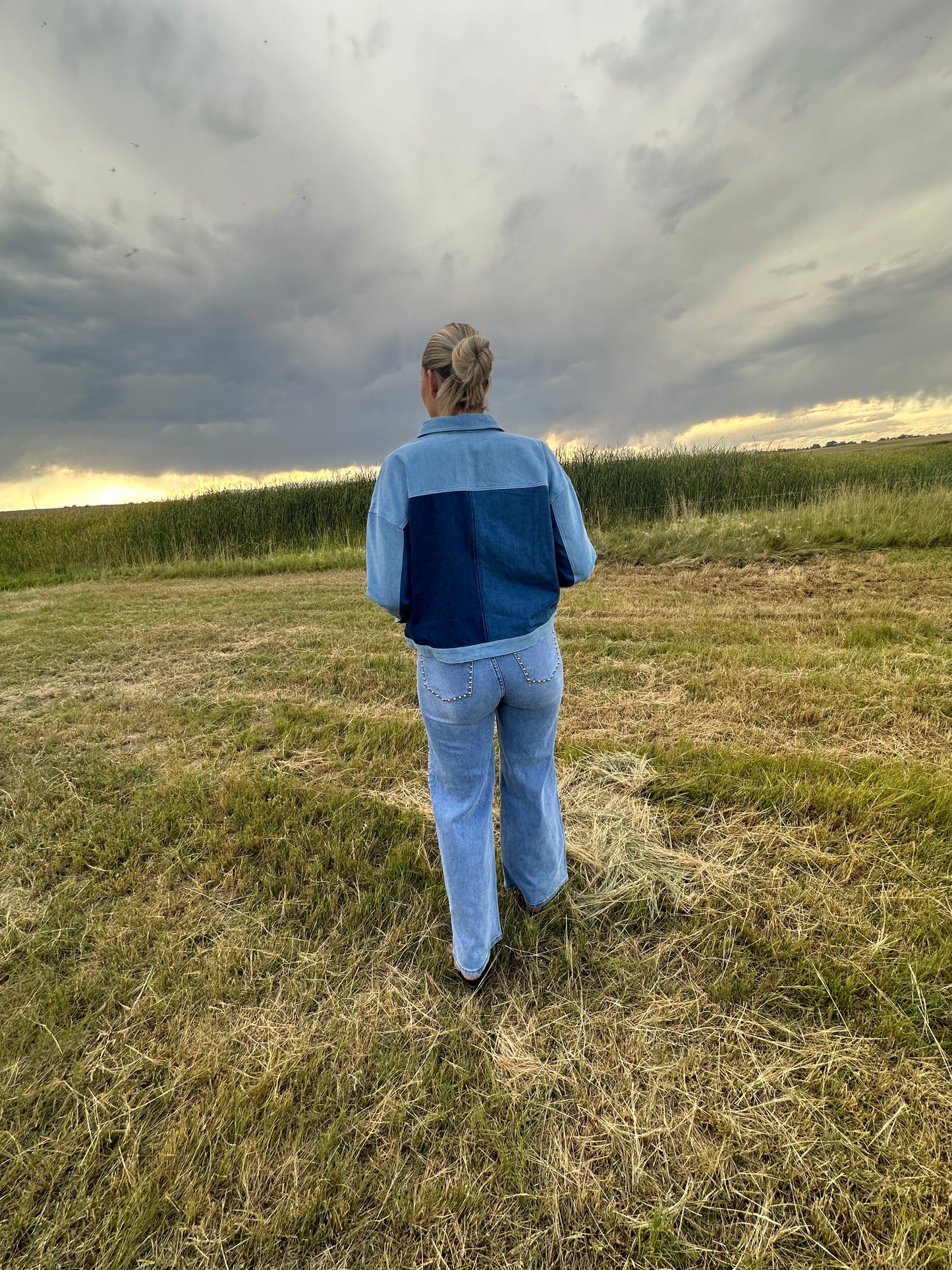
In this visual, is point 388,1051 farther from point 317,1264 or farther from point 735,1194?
point 735,1194

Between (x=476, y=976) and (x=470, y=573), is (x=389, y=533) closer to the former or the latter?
(x=470, y=573)

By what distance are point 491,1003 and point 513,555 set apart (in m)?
1.54

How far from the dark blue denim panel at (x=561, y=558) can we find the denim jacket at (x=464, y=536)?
53 mm

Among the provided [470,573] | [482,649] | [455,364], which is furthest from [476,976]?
[455,364]

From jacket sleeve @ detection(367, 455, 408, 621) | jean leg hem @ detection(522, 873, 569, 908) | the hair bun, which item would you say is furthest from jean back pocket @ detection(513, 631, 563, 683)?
jean leg hem @ detection(522, 873, 569, 908)

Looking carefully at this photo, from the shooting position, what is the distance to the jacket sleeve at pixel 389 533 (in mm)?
1608

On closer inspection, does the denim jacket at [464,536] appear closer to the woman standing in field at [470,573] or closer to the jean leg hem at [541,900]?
the woman standing in field at [470,573]

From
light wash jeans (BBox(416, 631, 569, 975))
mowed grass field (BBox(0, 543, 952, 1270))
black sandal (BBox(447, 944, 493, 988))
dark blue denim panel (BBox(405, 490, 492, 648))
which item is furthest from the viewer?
black sandal (BBox(447, 944, 493, 988))

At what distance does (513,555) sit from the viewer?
166 centimetres

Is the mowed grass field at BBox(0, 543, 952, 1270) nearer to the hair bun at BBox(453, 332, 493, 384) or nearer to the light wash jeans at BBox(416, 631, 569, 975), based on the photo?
the light wash jeans at BBox(416, 631, 569, 975)

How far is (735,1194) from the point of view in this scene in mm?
1426

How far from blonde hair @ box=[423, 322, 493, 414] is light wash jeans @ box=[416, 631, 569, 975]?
735 millimetres

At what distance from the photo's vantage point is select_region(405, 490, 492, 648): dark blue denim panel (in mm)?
1597

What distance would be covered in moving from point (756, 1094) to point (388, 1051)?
3.58 ft
